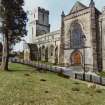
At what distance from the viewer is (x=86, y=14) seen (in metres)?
46.8

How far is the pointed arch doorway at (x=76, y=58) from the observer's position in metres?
48.1

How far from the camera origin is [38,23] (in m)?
75.6

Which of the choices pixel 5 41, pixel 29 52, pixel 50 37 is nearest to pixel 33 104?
pixel 5 41

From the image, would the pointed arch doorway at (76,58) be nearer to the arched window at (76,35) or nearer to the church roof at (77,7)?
the arched window at (76,35)

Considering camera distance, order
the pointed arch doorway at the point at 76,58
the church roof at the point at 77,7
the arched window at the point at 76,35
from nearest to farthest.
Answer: the pointed arch doorway at the point at 76,58 → the arched window at the point at 76,35 → the church roof at the point at 77,7

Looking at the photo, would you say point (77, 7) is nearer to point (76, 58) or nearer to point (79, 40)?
point (79, 40)

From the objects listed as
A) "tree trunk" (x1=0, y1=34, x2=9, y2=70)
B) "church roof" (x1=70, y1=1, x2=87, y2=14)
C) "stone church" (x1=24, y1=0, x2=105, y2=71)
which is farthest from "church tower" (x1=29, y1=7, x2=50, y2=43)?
"tree trunk" (x1=0, y1=34, x2=9, y2=70)

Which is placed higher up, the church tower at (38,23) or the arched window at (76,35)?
the church tower at (38,23)

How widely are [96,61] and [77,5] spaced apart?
1596cm

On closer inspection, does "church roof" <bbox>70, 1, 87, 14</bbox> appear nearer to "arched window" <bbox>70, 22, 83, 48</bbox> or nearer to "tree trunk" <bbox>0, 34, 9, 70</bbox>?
"arched window" <bbox>70, 22, 83, 48</bbox>

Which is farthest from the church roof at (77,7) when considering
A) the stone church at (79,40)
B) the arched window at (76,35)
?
the arched window at (76,35)

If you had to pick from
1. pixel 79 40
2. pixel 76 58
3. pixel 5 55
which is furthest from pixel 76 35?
pixel 5 55

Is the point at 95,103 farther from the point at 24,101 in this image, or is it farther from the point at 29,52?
the point at 29,52

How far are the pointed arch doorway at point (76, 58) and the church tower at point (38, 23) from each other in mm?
26962
